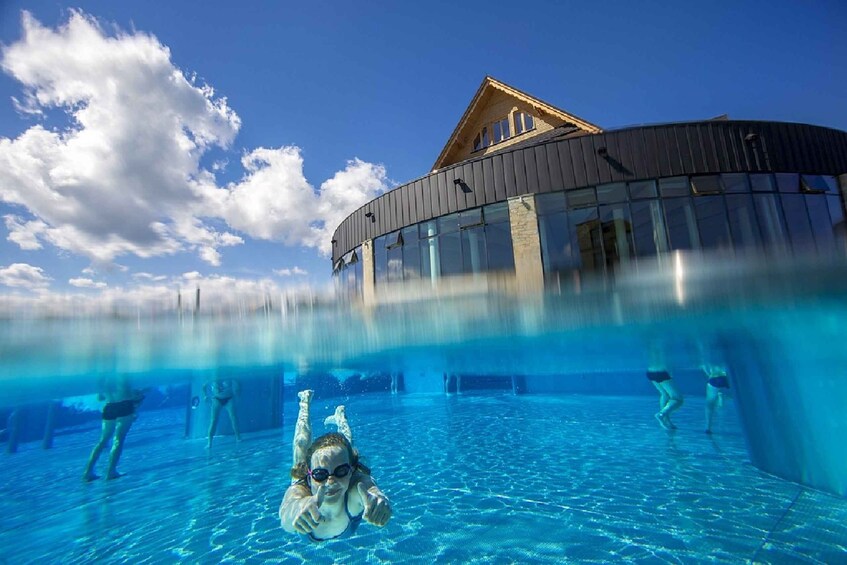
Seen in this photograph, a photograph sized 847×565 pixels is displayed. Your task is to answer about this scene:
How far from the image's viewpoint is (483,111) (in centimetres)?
2219

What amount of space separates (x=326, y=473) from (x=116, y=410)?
11.6 metres

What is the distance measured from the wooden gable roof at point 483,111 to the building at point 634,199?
569 cm

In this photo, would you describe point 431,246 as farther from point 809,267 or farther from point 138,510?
point 138,510

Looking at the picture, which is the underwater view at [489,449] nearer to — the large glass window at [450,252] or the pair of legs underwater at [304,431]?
the pair of legs underwater at [304,431]

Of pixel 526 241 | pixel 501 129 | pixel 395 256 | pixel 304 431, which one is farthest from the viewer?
pixel 501 129

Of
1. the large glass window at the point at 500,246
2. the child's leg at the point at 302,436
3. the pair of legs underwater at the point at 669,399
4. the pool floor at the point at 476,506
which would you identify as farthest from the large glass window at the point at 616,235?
the child's leg at the point at 302,436

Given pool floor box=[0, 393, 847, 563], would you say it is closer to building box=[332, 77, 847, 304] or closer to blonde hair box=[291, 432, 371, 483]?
blonde hair box=[291, 432, 371, 483]

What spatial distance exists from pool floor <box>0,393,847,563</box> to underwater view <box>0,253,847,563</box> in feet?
0.20

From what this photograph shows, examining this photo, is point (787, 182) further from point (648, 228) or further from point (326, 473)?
point (326, 473)

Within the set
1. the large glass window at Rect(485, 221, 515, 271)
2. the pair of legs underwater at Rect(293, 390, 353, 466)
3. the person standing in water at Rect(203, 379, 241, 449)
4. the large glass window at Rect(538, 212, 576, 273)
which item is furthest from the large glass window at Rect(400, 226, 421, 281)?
the person standing in water at Rect(203, 379, 241, 449)

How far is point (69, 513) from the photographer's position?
9938 mm

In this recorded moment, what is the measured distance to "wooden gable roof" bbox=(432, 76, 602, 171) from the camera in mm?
18539

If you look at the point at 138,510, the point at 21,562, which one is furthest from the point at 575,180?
the point at 21,562

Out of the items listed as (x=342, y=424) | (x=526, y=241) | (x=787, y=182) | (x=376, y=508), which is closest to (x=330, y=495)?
(x=376, y=508)
